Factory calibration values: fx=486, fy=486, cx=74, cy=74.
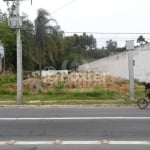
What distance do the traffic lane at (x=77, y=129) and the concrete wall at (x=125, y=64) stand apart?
17959 mm

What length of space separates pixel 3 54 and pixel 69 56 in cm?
2441

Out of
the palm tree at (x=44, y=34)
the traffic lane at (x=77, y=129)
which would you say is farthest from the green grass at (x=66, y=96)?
the palm tree at (x=44, y=34)

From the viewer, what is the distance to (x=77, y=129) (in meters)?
13.1

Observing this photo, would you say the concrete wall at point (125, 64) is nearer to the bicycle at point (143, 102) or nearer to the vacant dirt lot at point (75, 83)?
the vacant dirt lot at point (75, 83)

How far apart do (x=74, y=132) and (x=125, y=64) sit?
3765 centimetres

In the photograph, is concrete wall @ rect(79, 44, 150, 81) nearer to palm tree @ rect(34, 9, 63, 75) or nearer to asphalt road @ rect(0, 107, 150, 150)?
palm tree @ rect(34, 9, 63, 75)

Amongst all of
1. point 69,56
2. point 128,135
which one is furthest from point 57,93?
point 69,56

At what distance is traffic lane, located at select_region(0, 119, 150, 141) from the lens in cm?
1177

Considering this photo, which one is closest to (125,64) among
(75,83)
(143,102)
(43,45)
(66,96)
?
(43,45)

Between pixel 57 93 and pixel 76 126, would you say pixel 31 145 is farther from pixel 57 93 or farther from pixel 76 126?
pixel 57 93

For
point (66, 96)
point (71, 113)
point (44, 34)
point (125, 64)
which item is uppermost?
point (44, 34)

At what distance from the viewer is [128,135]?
39.0 feet

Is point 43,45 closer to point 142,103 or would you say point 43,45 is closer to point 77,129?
point 142,103

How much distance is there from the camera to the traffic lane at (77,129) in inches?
464
